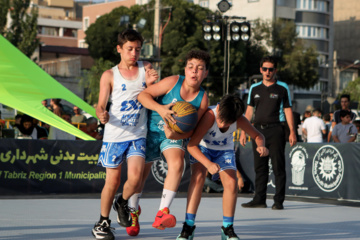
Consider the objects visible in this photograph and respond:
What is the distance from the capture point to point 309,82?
208 ft

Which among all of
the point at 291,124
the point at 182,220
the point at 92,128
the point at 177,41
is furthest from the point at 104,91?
the point at 177,41

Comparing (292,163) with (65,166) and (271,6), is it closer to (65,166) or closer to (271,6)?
(65,166)

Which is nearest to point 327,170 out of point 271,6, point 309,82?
point 309,82

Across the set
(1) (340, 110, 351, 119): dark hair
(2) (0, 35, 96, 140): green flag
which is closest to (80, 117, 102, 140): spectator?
Result: (2) (0, 35, 96, 140): green flag

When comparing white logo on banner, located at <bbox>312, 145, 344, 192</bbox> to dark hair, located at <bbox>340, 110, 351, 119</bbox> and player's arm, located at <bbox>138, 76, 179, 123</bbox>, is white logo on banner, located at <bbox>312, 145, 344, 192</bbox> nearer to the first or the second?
dark hair, located at <bbox>340, 110, 351, 119</bbox>

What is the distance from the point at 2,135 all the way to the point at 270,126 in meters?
7.69

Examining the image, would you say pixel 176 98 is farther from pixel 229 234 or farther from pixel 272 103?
pixel 272 103

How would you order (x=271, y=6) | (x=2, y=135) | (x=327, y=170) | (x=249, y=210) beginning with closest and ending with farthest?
1. (x=249, y=210)
2. (x=327, y=170)
3. (x=2, y=135)
4. (x=271, y=6)

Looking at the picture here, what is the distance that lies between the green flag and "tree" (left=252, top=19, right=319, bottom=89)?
47409 millimetres

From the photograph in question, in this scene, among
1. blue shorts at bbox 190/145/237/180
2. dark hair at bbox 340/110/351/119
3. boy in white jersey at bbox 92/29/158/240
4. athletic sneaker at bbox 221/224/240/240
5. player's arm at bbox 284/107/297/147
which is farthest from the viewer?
dark hair at bbox 340/110/351/119

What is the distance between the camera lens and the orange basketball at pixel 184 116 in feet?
19.2

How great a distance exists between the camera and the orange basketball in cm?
584

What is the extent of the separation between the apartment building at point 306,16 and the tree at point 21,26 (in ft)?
110

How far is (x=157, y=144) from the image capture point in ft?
21.6
